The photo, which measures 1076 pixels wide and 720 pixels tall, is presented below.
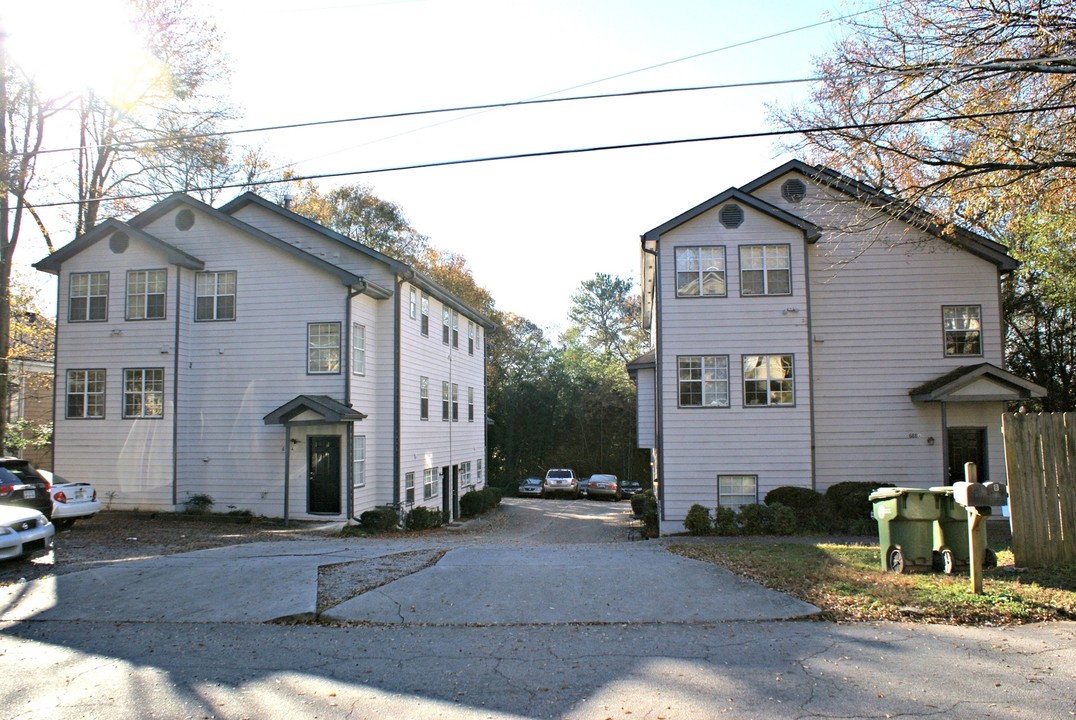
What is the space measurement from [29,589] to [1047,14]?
15.6 metres

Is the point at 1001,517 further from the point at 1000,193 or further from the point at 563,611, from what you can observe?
the point at 563,611

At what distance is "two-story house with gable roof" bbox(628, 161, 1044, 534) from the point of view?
1872 centimetres

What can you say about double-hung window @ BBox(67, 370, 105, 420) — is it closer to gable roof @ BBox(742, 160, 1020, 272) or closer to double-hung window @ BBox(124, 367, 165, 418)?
double-hung window @ BBox(124, 367, 165, 418)

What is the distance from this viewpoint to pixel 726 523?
687 inches

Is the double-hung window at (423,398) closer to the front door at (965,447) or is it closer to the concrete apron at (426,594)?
the concrete apron at (426,594)

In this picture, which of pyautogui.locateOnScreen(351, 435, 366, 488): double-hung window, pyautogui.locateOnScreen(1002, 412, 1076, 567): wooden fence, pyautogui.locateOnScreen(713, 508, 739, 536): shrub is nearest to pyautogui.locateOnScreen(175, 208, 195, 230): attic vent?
pyautogui.locateOnScreen(351, 435, 366, 488): double-hung window

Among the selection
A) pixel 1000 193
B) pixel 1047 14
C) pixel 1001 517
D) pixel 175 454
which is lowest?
pixel 1001 517

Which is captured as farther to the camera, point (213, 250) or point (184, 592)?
point (213, 250)

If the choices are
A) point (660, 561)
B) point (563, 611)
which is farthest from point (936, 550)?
point (563, 611)

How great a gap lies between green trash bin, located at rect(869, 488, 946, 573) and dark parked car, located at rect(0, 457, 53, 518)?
13989 mm

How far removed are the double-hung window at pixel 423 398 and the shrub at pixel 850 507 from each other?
39.9 ft

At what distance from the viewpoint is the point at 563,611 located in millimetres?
8062

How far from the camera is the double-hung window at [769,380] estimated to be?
1877 cm

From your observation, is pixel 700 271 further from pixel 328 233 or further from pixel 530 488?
pixel 530 488
